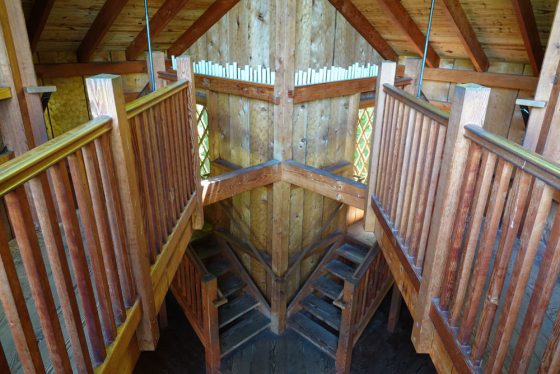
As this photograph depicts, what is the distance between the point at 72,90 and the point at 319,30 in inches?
110

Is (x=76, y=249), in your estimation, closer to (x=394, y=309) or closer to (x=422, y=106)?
(x=422, y=106)

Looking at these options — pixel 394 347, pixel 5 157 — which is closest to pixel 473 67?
pixel 394 347

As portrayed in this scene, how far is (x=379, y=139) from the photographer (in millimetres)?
2379

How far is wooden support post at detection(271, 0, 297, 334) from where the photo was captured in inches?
121

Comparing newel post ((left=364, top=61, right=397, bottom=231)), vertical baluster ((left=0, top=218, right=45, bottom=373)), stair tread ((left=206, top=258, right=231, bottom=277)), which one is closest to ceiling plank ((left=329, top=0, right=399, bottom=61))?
newel post ((left=364, top=61, right=397, bottom=231))

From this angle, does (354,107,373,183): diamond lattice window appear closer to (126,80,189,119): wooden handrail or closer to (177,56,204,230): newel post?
(177,56,204,230): newel post

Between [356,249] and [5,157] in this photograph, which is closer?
[5,157]

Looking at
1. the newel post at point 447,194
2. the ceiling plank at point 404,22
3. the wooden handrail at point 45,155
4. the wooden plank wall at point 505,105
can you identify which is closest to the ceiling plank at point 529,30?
the wooden plank wall at point 505,105

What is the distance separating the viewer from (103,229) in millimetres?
1247

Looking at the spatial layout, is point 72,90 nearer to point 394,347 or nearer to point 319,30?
point 319,30

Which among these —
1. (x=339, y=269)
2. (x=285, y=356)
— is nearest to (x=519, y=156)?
(x=339, y=269)

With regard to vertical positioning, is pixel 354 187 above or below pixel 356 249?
above

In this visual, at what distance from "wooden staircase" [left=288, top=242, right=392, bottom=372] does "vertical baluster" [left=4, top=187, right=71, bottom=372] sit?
2965 mm

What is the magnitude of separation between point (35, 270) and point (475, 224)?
1278mm
